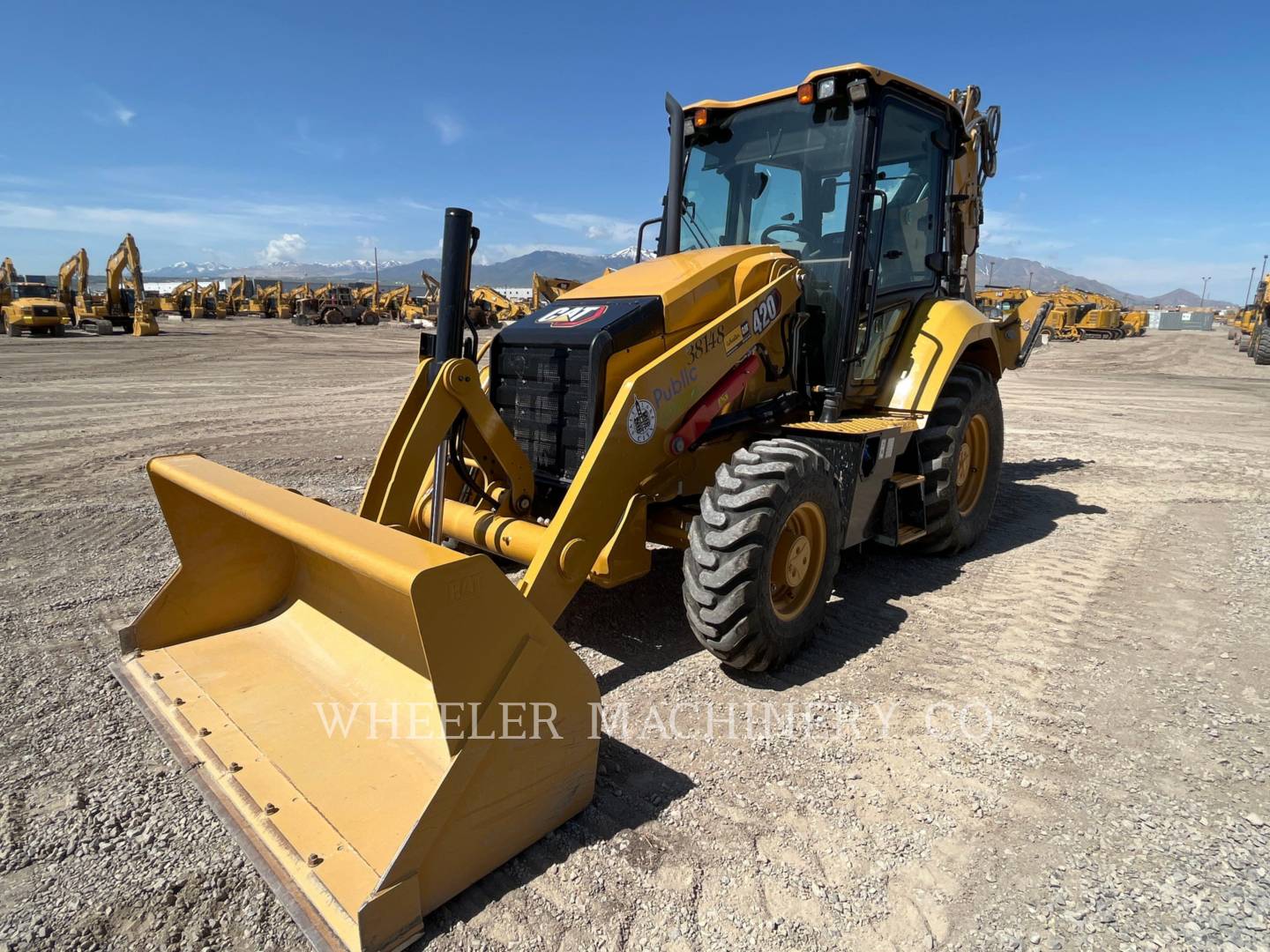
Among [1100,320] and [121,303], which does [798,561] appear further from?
[1100,320]

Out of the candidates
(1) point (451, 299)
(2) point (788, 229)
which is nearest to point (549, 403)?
(1) point (451, 299)

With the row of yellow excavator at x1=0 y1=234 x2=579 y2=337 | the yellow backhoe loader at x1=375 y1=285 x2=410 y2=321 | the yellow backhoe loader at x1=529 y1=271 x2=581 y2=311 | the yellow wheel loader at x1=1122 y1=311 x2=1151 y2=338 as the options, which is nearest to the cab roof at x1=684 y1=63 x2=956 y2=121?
the row of yellow excavator at x1=0 y1=234 x2=579 y2=337

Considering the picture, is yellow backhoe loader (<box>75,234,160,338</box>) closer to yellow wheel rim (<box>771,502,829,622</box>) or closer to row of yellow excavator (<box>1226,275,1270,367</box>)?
yellow wheel rim (<box>771,502,829,622</box>)

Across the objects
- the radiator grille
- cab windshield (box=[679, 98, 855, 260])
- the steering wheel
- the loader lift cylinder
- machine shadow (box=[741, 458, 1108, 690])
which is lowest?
machine shadow (box=[741, 458, 1108, 690])

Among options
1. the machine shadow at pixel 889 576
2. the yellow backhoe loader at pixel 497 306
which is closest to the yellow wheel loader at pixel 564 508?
the machine shadow at pixel 889 576

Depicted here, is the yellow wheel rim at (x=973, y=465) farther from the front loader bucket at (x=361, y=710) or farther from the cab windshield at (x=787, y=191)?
the front loader bucket at (x=361, y=710)

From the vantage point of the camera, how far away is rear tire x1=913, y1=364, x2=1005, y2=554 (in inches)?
200

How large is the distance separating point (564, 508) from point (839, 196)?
272 centimetres

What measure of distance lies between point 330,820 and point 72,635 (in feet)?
7.99

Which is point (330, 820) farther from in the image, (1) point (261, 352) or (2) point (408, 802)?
(1) point (261, 352)

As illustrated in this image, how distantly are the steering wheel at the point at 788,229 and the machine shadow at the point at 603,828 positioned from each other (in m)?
3.20

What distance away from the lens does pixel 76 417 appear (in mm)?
10336

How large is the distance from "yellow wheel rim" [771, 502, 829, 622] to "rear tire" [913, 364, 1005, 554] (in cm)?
162

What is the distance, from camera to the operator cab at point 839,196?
4309 mm
